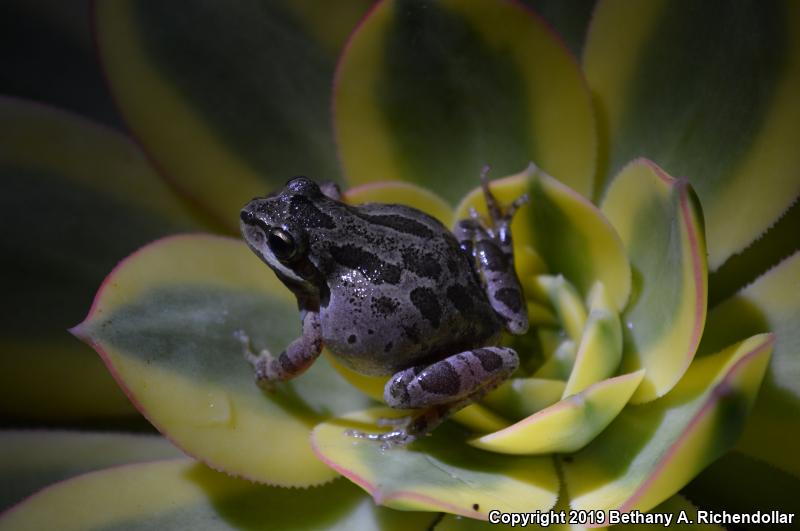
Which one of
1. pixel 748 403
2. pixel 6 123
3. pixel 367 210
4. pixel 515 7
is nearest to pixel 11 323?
pixel 6 123

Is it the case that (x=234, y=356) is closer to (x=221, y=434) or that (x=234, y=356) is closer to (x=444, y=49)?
(x=221, y=434)

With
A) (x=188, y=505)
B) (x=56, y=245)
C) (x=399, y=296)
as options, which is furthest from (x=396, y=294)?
(x=56, y=245)

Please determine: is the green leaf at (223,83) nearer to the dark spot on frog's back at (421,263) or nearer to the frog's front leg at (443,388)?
the dark spot on frog's back at (421,263)

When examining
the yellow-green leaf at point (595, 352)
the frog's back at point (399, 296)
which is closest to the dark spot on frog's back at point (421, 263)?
the frog's back at point (399, 296)

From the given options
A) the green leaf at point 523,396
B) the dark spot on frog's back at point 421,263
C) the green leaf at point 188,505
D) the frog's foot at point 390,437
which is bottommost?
the green leaf at point 188,505

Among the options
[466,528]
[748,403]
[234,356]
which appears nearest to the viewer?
[748,403]

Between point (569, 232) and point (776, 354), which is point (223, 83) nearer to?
point (569, 232)
